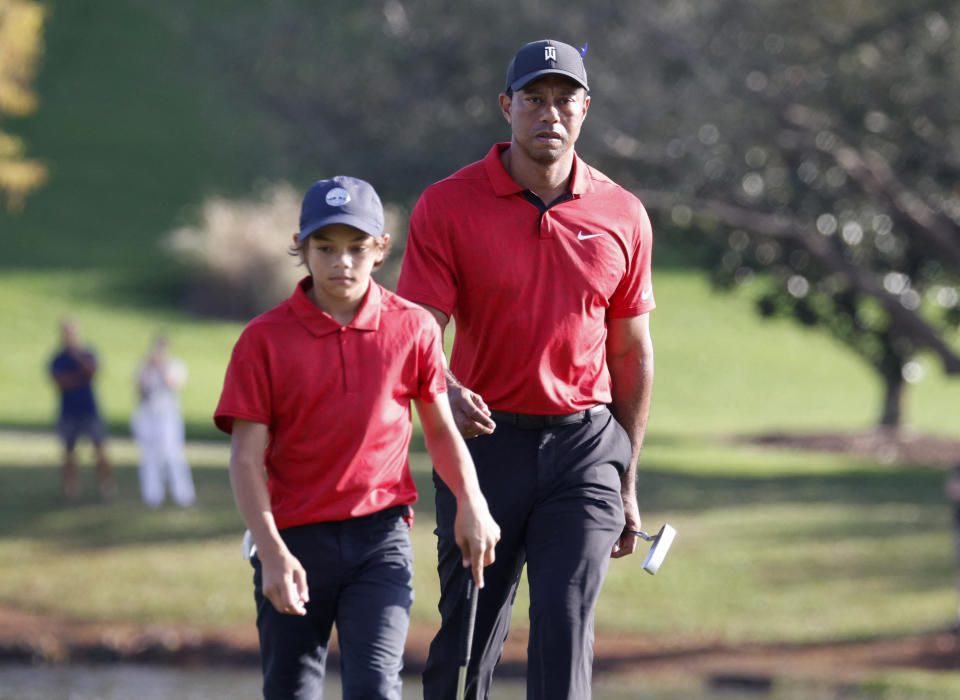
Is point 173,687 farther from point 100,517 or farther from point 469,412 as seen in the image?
point 469,412

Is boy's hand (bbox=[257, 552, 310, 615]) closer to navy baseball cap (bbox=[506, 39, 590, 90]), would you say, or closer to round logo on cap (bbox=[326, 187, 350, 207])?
round logo on cap (bbox=[326, 187, 350, 207])

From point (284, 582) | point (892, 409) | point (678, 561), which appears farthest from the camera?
point (892, 409)

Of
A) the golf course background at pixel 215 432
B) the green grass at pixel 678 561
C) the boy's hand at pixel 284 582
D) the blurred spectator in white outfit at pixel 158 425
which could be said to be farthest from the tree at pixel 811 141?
the boy's hand at pixel 284 582

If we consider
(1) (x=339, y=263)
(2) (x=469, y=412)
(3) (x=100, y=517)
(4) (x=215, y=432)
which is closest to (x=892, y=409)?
(4) (x=215, y=432)

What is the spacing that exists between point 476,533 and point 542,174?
114 centimetres

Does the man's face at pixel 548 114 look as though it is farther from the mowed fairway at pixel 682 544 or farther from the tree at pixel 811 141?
the tree at pixel 811 141

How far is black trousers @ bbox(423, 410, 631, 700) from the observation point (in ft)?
14.7

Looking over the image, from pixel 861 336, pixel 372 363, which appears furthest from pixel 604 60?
pixel 372 363

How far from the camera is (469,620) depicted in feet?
15.2

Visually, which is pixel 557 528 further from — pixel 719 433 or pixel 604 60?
pixel 719 433

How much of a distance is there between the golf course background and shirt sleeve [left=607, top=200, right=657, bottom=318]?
7.67 metres

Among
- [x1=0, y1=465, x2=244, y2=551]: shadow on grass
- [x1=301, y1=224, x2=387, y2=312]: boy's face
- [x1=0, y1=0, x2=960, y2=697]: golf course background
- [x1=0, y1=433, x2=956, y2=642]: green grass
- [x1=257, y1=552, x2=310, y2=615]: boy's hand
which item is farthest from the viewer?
[x1=0, y1=465, x2=244, y2=551]: shadow on grass

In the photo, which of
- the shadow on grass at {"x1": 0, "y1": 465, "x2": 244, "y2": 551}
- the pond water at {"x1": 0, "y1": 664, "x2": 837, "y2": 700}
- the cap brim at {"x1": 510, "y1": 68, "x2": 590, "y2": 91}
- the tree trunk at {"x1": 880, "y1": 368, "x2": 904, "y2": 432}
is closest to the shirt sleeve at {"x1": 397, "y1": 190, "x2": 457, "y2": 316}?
the cap brim at {"x1": 510, "y1": 68, "x2": 590, "y2": 91}

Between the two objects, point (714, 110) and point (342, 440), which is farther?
point (714, 110)
